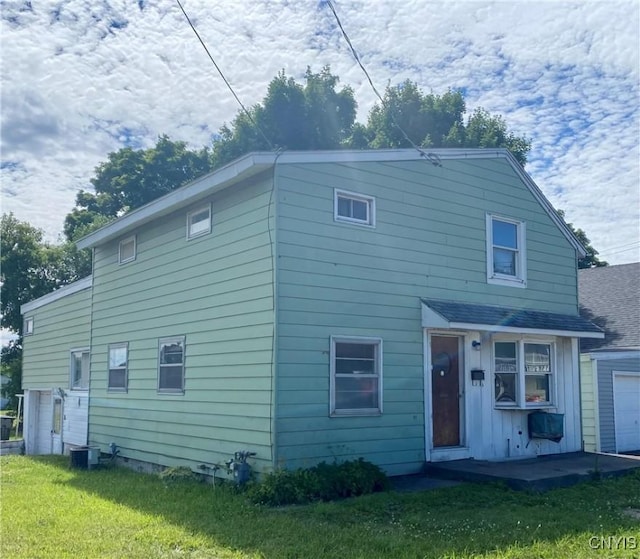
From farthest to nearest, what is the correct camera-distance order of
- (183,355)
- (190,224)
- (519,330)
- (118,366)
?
(118,366) < (190,224) < (183,355) < (519,330)

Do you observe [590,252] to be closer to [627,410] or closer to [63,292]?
[627,410]

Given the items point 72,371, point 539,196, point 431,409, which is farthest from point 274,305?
point 72,371

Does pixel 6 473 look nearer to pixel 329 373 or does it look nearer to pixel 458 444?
pixel 329 373

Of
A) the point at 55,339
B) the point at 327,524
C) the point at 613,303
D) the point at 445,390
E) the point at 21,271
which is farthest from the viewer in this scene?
the point at 21,271

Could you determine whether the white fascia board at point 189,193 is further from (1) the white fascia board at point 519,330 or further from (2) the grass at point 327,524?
(2) the grass at point 327,524

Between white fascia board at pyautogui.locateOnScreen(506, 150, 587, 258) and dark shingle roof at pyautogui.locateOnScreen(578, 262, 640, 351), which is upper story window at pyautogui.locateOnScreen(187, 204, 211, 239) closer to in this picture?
white fascia board at pyautogui.locateOnScreen(506, 150, 587, 258)

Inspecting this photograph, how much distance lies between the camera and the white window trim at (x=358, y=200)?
33.0 feet

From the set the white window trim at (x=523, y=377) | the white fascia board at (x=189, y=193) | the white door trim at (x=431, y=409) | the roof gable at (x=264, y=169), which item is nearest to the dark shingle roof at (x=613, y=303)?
the roof gable at (x=264, y=169)

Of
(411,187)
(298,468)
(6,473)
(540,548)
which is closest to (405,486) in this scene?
(298,468)

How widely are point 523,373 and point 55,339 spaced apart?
480 inches

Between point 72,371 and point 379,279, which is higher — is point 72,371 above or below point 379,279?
below

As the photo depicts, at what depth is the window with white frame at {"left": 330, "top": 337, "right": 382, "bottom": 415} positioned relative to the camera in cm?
977

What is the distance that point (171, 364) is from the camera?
1192 centimetres

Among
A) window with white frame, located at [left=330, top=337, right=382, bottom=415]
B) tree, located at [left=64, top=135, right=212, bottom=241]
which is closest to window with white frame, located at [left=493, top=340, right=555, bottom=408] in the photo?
window with white frame, located at [left=330, top=337, right=382, bottom=415]
